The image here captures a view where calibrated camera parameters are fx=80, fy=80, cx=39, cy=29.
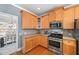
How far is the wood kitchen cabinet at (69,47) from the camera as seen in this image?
4.35 feet

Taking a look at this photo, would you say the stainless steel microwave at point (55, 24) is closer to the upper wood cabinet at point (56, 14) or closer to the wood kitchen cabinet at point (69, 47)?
the upper wood cabinet at point (56, 14)

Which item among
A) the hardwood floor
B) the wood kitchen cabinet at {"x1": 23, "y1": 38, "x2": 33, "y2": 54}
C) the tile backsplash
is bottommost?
the hardwood floor

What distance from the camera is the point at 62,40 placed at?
1.37 m

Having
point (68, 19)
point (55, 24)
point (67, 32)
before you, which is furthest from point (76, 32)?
point (55, 24)

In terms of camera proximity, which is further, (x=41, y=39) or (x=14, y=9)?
(x=41, y=39)

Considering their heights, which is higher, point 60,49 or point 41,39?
point 41,39

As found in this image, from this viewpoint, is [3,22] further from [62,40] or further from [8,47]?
[62,40]

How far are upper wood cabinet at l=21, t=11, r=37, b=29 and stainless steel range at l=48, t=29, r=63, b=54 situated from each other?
1.14ft

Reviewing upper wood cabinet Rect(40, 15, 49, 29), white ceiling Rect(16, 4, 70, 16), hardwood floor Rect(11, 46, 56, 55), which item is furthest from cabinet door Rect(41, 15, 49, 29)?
hardwood floor Rect(11, 46, 56, 55)

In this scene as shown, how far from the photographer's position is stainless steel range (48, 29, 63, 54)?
1380 mm

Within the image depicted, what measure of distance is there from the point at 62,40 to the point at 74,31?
0.27 m

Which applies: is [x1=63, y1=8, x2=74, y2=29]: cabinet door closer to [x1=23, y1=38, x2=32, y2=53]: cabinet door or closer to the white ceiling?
the white ceiling
